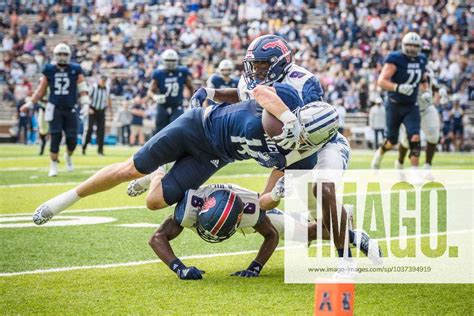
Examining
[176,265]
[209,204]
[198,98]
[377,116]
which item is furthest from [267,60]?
[377,116]

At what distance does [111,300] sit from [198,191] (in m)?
1.10

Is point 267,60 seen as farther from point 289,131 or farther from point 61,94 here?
point 61,94

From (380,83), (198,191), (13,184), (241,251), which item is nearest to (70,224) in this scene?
(241,251)

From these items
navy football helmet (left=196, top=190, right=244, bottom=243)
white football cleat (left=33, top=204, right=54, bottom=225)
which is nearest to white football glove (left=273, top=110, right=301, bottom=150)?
navy football helmet (left=196, top=190, right=244, bottom=243)

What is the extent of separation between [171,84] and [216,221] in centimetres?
1004

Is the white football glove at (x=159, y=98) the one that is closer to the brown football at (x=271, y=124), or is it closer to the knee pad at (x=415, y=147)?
the knee pad at (x=415, y=147)

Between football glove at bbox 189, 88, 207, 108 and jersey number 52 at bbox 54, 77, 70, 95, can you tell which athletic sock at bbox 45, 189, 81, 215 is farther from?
jersey number 52 at bbox 54, 77, 70, 95

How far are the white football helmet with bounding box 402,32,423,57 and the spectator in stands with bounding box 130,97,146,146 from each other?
46.1 feet

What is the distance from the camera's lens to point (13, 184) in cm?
1200

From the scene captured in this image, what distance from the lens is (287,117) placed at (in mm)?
5086

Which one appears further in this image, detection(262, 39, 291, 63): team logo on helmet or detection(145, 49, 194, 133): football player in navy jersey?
detection(145, 49, 194, 133): football player in navy jersey

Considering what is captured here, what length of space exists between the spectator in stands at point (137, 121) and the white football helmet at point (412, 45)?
14.0 m

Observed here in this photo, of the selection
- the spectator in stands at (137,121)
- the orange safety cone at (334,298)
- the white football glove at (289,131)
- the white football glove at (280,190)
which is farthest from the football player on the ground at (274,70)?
the spectator in stands at (137,121)

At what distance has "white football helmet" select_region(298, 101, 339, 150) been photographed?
5223mm
